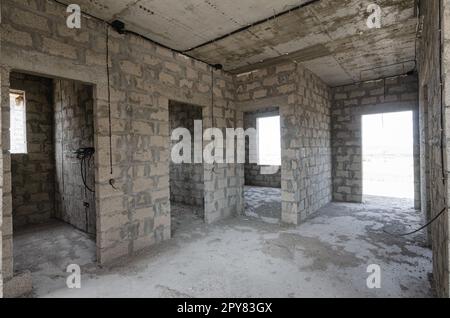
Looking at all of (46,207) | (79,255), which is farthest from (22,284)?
(46,207)

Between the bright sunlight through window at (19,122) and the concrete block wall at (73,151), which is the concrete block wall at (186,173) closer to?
the concrete block wall at (73,151)

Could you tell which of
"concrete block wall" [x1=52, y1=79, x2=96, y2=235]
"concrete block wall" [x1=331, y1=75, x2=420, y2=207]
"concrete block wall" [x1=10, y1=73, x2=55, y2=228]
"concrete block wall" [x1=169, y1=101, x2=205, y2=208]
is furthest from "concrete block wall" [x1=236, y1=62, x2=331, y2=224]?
"concrete block wall" [x1=10, y1=73, x2=55, y2=228]

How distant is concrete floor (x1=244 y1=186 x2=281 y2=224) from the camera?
4610 mm

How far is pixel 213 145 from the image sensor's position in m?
4.38

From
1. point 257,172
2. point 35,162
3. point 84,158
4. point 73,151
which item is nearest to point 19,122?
point 35,162

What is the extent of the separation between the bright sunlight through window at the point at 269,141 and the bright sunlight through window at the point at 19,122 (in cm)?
653

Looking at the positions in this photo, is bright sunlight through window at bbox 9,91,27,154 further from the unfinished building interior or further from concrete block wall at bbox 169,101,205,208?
concrete block wall at bbox 169,101,205,208

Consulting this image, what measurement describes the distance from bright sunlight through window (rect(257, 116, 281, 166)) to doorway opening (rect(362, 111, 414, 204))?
272 centimetres

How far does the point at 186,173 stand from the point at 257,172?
3.48 meters

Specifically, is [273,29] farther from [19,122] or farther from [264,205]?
[19,122]

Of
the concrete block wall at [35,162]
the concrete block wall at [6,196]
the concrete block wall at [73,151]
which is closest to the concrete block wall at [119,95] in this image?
the concrete block wall at [6,196]
